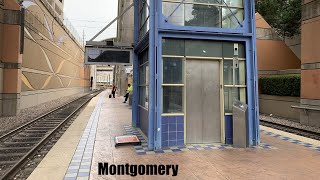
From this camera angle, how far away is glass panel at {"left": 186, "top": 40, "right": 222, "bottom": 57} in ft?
23.3

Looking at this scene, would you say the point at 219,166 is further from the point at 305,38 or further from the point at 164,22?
the point at 305,38

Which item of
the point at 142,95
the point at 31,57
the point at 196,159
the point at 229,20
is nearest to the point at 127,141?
the point at 196,159

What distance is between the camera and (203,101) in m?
7.28

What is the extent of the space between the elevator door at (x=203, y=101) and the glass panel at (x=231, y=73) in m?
0.21

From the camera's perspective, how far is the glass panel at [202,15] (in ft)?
23.4

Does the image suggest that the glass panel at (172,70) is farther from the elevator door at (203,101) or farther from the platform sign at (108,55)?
the platform sign at (108,55)

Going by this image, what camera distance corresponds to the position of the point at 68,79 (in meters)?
35.8

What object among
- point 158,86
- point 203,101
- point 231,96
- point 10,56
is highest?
point 10,56

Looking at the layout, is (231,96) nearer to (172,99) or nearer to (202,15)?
(172,99)

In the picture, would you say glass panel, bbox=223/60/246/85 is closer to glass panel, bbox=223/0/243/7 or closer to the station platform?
glass panel, bbox=223/0/243/7

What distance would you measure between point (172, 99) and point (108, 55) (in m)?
4.99

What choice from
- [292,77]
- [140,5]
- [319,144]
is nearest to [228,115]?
[319,144]

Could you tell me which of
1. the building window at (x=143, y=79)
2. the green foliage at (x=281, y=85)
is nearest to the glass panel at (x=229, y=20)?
the building window at (x=143, y=79)

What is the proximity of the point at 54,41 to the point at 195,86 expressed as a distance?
77.2 feet
